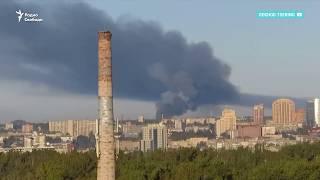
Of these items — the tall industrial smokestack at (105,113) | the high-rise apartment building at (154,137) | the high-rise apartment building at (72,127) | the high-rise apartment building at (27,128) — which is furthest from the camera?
the high-rise apartment building at (27,128)

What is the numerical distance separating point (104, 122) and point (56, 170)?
55.9 ft

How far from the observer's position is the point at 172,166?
4144cm

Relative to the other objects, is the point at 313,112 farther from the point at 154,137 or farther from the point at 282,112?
the point at 154,137

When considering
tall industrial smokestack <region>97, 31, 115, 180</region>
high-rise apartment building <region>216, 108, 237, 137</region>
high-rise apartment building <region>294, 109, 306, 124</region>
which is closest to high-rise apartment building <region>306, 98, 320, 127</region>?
high-rise apartment building <region>294, 109, 306, 124</region>

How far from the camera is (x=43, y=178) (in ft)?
119

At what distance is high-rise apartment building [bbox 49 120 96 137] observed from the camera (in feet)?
468

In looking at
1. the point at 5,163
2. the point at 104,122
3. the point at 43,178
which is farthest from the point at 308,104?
the point at 104,122

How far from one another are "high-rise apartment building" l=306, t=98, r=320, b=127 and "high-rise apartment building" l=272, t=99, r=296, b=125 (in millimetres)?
4928

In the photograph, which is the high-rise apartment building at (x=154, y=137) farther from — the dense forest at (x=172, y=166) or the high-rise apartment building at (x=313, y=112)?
the dense forest at (x=172, y=166)

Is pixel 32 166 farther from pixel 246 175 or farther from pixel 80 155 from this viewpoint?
pixel 246 175

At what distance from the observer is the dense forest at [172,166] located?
37.0 meters

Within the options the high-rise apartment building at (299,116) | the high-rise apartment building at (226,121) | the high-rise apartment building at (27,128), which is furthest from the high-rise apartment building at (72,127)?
the high-rise apartment building at (299,116)

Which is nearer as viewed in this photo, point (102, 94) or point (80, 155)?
point (102, 94)

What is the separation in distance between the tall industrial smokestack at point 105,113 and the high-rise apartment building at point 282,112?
5529 inches
